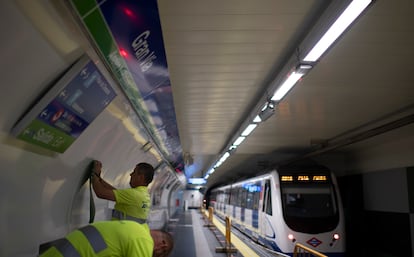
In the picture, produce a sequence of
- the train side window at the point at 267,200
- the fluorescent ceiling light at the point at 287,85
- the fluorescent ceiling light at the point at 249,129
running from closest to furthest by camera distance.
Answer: the fluorescent ceiling light at the point at 287,85 → the fluorescent ceiling light at the point at 249,129 → the train side window at the point at 267,200

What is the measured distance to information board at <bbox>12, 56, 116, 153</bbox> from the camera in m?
2.61

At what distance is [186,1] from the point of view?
3.52m

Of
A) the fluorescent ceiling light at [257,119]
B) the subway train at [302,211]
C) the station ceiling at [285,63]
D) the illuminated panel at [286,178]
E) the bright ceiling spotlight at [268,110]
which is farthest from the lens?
the illuminated panel at [286,178]

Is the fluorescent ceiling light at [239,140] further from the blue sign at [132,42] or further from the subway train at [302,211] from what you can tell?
the blue sign at [132,42]

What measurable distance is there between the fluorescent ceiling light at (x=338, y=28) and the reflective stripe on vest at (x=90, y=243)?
2.69m

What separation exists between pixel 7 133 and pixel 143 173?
106cm

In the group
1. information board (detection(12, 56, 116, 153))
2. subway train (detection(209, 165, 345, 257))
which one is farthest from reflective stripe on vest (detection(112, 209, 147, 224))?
subway train (detection(209, 165, 345, 257))

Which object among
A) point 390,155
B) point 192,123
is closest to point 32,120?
point 192,123

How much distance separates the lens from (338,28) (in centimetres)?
355

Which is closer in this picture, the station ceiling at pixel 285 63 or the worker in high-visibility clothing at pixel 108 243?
the worker in high-visibility clothing at pixel 108 243

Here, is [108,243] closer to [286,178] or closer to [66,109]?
[66,109]

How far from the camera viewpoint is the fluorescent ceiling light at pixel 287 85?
4.87 metres

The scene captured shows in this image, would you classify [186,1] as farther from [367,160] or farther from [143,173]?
[367,160]

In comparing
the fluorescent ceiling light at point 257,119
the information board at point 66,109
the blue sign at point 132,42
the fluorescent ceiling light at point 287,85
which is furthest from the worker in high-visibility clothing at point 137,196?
the fluorescent ceiling light at point 257,119
